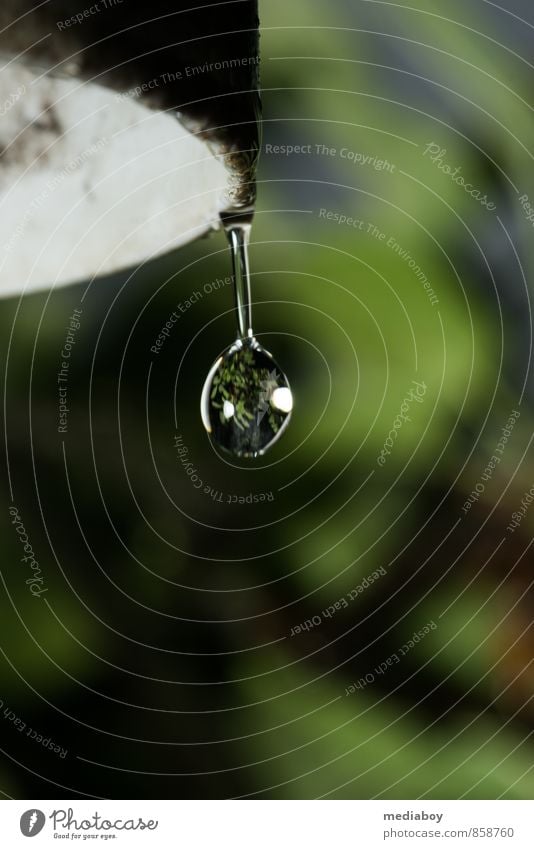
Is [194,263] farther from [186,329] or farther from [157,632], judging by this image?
[157,632]

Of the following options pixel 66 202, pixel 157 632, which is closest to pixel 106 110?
pixel 66 202

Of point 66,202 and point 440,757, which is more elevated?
point 66,202

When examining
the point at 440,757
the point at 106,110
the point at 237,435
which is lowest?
the point at 440,757
